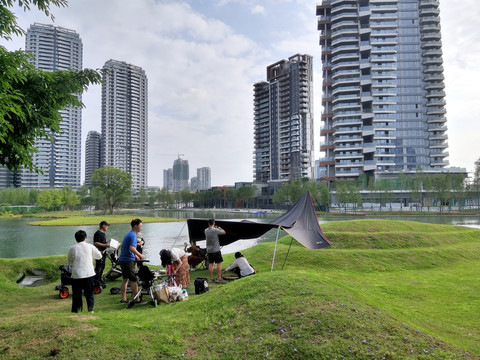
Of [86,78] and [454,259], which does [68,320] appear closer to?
[86,78]

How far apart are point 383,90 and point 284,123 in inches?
2027

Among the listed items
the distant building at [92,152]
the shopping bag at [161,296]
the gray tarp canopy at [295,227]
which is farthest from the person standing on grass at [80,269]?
the distant building at [92,152]

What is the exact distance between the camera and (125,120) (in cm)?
18525

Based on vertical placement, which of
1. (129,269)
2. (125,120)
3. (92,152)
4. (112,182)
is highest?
(125,120)

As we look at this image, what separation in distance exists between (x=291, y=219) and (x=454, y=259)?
29.6 feet

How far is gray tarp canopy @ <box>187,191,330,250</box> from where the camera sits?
1173cm

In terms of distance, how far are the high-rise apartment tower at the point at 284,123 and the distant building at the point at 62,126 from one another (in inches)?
3805

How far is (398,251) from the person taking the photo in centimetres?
1507

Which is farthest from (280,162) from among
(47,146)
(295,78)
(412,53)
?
(47,146)

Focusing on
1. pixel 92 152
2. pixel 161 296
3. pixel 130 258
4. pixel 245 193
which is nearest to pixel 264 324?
pixel 161 296

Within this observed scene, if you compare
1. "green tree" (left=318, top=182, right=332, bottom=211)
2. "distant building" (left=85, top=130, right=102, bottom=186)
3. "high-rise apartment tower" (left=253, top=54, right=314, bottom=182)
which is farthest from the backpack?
"distant building" (left=85, top=130, right=102, bottom=186)

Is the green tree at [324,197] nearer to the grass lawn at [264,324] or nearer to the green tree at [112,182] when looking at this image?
the green tree at [112,182]

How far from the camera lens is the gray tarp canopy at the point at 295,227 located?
462 inches

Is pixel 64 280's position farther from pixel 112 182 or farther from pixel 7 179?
pixel 7 179
